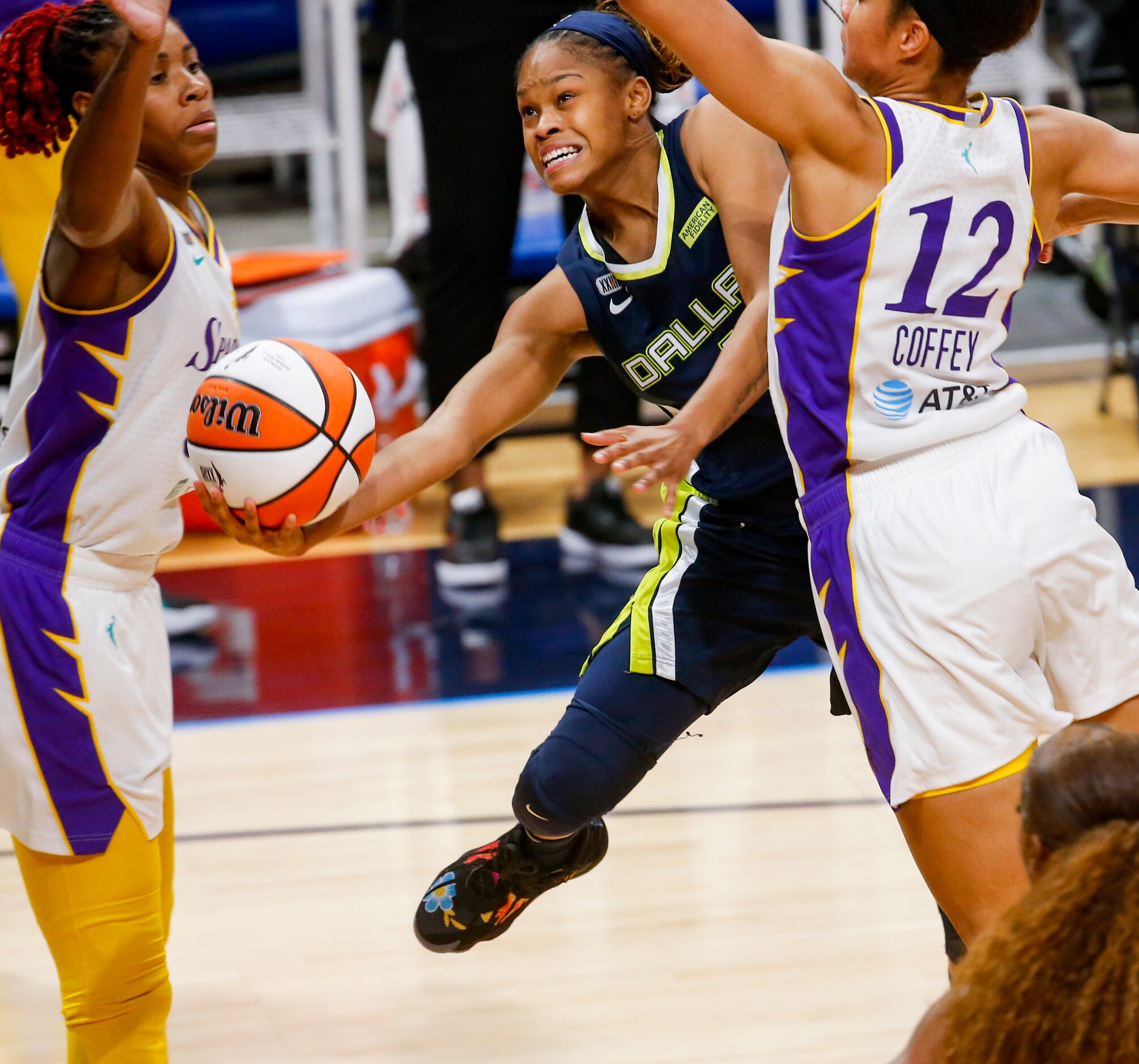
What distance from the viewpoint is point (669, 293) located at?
2609mm

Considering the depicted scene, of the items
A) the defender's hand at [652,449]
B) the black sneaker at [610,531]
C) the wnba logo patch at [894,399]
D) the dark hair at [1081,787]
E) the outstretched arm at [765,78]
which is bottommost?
the black sneaker at [610,531]

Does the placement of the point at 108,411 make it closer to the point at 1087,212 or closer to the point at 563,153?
the point at 563,153

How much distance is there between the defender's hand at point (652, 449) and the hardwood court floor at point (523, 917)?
126 centimetres

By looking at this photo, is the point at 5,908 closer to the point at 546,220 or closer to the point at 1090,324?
the point at 546,220

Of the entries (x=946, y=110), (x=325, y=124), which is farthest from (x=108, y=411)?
(x=325, y=124)

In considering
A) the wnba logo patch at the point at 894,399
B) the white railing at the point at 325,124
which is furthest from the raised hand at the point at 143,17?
the white railing at the point at 325,124

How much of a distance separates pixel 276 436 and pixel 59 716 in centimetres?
56

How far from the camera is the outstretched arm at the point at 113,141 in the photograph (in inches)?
85.2

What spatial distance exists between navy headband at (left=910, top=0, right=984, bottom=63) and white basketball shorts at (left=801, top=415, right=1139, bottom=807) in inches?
19.8

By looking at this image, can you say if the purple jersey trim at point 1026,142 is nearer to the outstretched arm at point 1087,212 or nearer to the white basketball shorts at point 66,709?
the outstretched arm at point 1087,212

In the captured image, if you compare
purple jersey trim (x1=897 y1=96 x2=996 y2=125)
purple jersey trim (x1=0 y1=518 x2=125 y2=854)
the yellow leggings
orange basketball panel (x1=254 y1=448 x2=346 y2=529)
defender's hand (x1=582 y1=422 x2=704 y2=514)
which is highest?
purple jersey trim (x1=897 y1=96 x2=996 y2=125)

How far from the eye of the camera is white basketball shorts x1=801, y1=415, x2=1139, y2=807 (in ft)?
Answer: 6.82

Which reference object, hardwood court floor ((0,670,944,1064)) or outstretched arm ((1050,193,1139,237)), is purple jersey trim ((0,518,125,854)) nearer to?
hardwood court floor ((0,670,944,1064))

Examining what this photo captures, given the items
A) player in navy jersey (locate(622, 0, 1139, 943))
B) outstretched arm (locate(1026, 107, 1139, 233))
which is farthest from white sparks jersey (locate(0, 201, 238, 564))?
outstretched arm (locate(1026, 107, 1139, 233))
